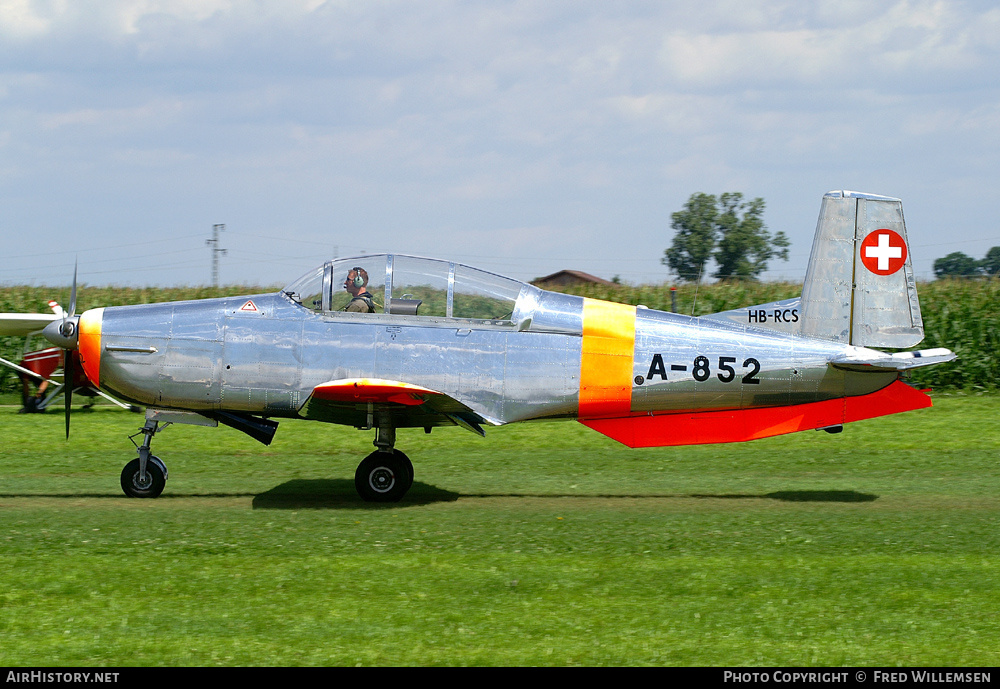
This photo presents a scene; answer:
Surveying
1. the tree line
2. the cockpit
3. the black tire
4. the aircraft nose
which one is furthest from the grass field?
the tree line

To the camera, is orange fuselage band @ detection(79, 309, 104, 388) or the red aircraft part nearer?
orange fuselage band @ detection(79, 309, 104, 388)

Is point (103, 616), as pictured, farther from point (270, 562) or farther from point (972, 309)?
point (972, 309)

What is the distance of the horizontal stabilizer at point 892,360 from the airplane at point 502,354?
0.8 inches

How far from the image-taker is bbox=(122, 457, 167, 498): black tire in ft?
34.7

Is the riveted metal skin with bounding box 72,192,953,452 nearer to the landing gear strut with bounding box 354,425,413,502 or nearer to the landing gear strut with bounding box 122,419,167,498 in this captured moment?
the landing gear strut with bounding box 354,425,413,502

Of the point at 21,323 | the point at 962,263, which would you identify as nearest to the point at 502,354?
the point at 21,323

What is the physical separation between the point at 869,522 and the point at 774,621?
3390 millimetres

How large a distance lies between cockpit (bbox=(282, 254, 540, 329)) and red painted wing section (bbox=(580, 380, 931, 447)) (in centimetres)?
157

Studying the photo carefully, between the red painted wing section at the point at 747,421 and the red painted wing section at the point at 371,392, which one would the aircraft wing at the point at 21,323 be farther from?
the red painted wing section at the point at 747,421

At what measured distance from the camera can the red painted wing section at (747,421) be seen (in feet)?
34.7

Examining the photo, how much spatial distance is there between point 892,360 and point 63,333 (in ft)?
27.9

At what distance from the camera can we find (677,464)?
13523mm

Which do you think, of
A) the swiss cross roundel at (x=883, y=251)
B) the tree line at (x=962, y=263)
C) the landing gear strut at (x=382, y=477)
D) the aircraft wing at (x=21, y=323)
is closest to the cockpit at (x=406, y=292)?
the landing gear strut at (x=382, y=477)

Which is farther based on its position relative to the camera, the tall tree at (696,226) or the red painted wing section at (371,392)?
the tall tree at (696,226)
